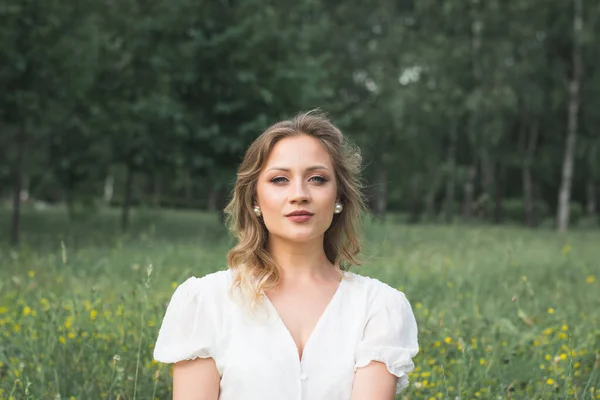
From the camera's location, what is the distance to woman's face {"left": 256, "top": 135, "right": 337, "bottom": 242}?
218 cm

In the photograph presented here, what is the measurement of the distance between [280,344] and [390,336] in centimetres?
31

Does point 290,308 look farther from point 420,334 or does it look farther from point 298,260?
point 420,334

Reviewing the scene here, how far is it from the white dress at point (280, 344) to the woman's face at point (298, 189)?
0.22m

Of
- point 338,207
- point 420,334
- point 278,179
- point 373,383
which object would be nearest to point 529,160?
point 420,334

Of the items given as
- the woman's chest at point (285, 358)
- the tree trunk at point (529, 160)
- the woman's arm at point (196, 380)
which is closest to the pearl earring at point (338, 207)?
the woman's chest at point (285, 358)

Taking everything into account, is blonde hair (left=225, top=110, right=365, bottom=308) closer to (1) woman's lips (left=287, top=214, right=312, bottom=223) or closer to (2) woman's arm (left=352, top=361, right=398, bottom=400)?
(1) woman's lips (left=287, top=214, right=312, bottom=223)

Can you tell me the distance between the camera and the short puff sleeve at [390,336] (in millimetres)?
2070

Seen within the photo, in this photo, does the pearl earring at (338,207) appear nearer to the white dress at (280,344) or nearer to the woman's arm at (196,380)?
the white dress at (280,344)

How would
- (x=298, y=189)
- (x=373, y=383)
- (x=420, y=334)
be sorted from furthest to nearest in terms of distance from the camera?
(x=420, y=334) → (x=298, y=189) → (x=373, y=383)

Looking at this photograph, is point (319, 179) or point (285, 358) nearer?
point (285, 358)

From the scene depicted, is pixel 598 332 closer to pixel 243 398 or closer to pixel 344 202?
pixel 344 202

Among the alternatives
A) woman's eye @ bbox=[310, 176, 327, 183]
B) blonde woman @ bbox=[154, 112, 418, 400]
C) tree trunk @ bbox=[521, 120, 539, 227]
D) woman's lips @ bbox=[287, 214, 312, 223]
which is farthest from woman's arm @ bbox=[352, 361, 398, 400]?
tree trunk @ bbox=[521, 120, 539, 227]

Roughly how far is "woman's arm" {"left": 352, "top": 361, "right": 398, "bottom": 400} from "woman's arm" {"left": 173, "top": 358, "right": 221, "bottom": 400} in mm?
401

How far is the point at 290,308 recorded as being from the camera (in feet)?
7.15
